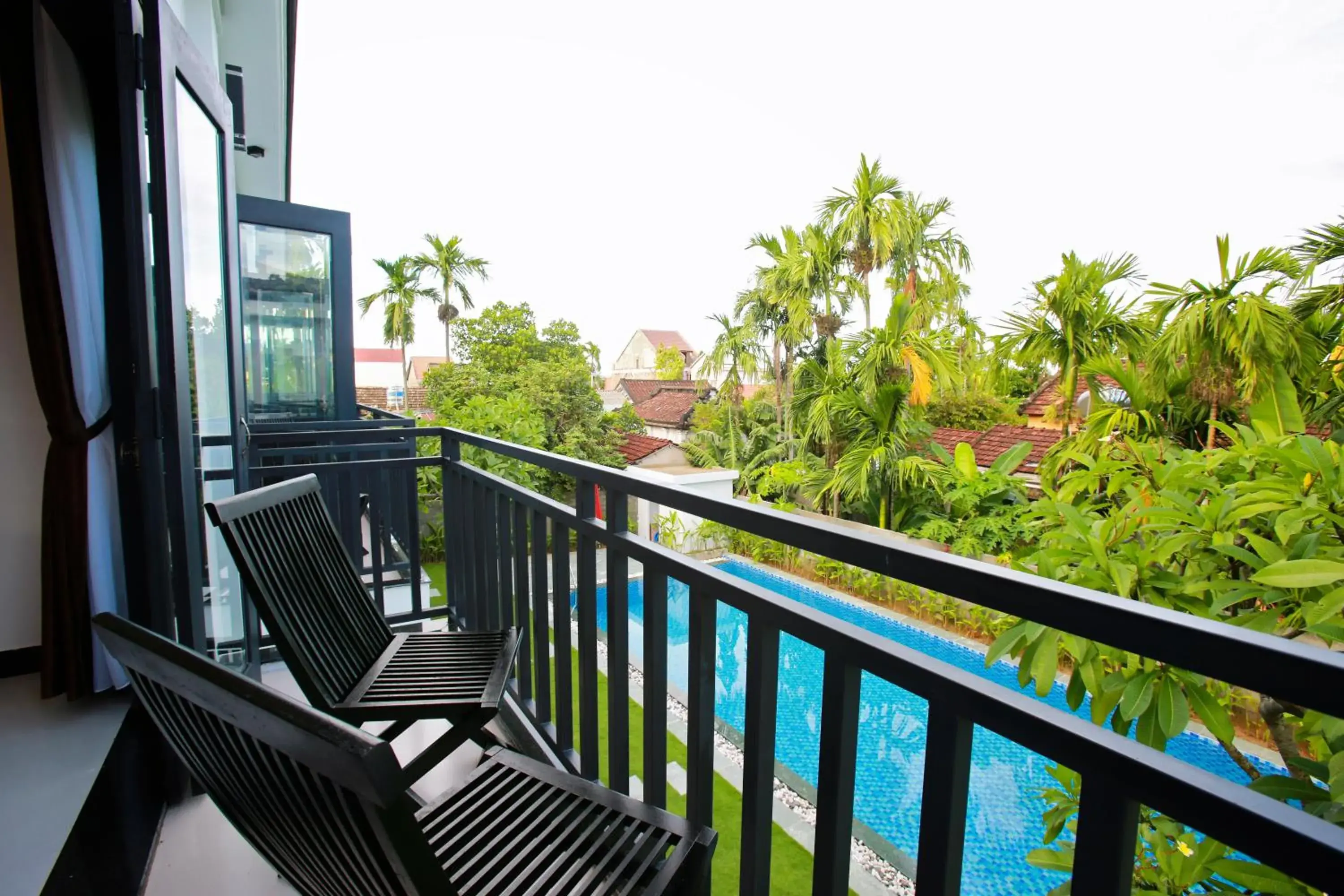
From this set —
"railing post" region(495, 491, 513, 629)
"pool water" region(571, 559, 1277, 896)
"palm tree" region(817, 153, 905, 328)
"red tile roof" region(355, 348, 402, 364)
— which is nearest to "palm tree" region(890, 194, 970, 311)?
"palm tree" region(817, 153, 905, 328)

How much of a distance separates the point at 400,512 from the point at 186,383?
13.7ft

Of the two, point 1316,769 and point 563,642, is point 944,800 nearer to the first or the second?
point 1316,769

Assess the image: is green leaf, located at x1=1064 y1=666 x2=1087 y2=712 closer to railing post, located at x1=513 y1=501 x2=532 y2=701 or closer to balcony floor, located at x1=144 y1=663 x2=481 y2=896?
railing post, located at x1=513 y1=501 x2=532 y2=701

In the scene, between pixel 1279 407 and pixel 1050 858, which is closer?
pixel 1050 858

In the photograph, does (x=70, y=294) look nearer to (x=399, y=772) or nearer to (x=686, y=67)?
(x=399, y=772)

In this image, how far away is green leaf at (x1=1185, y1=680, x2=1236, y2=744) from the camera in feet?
3.14

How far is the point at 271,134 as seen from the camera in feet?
18.4

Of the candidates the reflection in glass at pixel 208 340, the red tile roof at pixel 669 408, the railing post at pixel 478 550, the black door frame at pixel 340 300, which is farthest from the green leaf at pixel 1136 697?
the red tile roof at pixel 669 408

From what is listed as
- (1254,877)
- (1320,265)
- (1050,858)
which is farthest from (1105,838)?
(1320,265)

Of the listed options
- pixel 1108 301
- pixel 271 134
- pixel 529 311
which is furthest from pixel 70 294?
pixel 529 311

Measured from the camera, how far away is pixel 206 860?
5.28 ft

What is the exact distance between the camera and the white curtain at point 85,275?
1866 millimetres

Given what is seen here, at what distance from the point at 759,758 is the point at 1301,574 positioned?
30.6 inches

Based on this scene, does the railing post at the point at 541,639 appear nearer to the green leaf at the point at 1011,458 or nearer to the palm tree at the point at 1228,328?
the green leaf at the point at 1011,458
